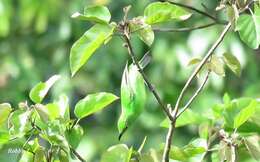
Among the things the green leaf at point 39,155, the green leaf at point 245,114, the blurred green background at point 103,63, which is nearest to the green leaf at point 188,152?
the green leaf at point 245,114

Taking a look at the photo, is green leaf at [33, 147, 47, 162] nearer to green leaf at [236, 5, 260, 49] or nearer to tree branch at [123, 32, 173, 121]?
tree branch at [123, 32, 173, 121]

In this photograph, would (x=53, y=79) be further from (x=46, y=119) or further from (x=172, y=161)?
(x=172, y=161)

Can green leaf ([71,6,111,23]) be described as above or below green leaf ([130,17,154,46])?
above

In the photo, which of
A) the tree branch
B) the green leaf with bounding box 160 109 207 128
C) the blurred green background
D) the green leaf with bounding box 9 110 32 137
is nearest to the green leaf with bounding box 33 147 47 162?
the green leaf with bounding box 9 110 32 137

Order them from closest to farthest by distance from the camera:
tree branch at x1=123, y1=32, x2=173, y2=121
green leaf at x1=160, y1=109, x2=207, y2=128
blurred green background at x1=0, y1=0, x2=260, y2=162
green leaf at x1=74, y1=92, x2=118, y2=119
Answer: tree branch at x1=123, y1=32, x2=173, y2=121 < green leaf at x1=74, y1=92, x2=118, y2=119 < green leaf at x1=160, y1=109, x2=207, y2=128 < blurred green background at x1=0, y1=0, x2=260, y2=162

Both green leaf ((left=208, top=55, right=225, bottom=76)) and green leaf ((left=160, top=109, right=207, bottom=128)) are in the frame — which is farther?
green leaf ((left=160, top=109, right=207, bottom=128))

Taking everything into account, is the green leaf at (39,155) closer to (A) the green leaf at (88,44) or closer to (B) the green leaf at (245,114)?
(A) the green leaf at (88,44)
